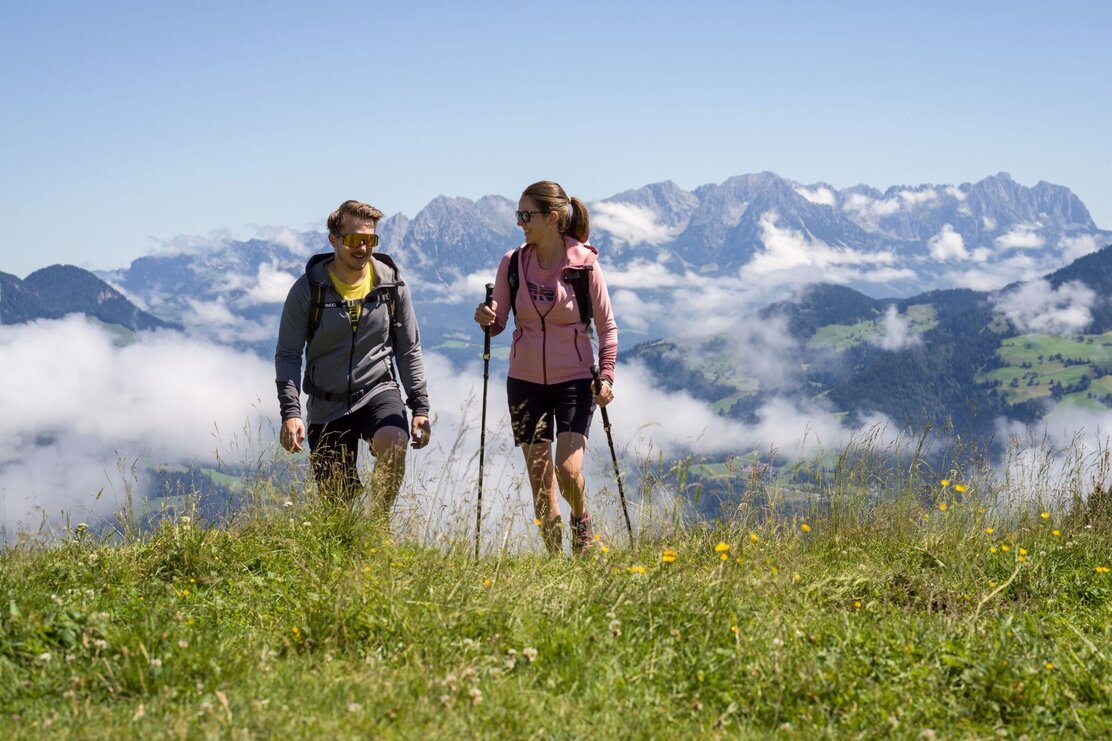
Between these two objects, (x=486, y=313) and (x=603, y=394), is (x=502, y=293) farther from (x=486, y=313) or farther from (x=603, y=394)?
(x=603, y=394)

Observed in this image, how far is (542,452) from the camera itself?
6520 millimetres

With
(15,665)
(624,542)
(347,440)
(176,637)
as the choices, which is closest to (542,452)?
(624,542)

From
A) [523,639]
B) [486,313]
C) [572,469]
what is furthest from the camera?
[486,313]

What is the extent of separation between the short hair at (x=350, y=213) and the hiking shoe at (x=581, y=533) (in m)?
2.44

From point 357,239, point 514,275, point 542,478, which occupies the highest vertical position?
point 357,239

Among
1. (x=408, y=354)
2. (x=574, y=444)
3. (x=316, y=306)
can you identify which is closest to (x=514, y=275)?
(x=408, y=354)

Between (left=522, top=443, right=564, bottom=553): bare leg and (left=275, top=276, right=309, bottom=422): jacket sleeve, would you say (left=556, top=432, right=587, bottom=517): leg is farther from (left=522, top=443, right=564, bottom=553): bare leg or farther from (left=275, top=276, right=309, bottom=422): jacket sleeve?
(left=275, top=276, right=309, bottom=422): jacket sleeve

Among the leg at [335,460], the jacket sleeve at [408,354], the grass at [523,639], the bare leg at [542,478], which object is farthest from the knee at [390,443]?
the bare leg at [542,478]

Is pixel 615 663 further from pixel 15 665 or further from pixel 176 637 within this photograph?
pixel 15 665

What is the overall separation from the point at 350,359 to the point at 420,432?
2.25ft

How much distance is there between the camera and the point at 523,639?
163 inches

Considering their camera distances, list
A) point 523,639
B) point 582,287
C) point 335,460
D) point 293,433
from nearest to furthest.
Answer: point 523,639, point 293,433, point 335,460, point 582,287

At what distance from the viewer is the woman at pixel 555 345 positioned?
21.5ft

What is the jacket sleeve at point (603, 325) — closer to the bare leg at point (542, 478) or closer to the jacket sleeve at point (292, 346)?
the bare leg at point (542, 478)
